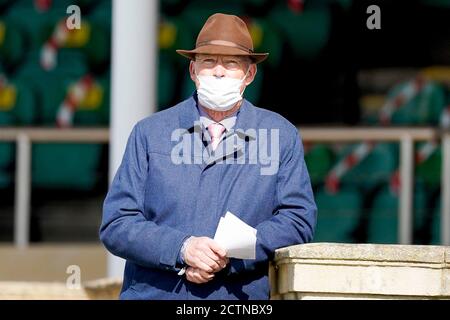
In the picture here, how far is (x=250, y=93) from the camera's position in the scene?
36.1 feet

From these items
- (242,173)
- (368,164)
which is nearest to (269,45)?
(368,164)

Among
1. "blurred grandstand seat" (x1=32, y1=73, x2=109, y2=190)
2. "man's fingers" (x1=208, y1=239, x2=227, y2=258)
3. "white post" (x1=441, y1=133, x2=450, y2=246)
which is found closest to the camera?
"man's fingers" (x1=208, y1=239, x2=227, y2=258)

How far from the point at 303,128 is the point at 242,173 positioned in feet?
19.2

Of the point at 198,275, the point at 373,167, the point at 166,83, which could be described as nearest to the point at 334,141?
the point at 373,167

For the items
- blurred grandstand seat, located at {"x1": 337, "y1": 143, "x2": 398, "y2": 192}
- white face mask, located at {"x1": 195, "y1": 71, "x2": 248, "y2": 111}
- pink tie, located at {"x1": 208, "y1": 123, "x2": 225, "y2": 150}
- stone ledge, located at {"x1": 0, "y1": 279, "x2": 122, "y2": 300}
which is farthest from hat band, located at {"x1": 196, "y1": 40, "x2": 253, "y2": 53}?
blurred grandstand seat, located at {"x1": 337, "y1": 143, "x2": 398, "y2": 192}

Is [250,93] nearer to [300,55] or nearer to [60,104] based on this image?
[300,55]

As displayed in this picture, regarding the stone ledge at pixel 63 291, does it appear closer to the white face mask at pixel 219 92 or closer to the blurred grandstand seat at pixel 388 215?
the white face mask at pixel 219 92

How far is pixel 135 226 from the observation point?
5203 millimetres

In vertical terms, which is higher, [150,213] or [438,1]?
[438,1]

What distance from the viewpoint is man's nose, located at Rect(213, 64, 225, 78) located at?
214 inches

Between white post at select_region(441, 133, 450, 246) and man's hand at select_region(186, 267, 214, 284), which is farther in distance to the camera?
white post at select_region(441, 133, 450, 246)

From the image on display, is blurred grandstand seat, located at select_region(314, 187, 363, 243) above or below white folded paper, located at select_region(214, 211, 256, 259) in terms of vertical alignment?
below

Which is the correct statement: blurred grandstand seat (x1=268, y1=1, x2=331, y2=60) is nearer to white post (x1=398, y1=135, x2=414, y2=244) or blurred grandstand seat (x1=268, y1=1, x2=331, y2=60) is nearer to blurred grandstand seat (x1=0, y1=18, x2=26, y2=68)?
white post (x1=398, y1=135, x2=414, y2=244)

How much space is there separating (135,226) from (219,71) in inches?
24.2
